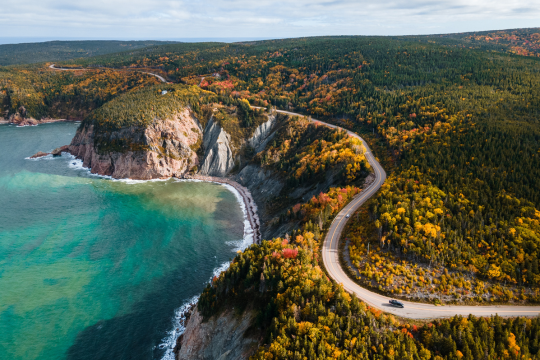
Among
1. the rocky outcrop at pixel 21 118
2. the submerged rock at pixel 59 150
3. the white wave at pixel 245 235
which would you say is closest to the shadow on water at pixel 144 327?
the white wave at pixel 245 235

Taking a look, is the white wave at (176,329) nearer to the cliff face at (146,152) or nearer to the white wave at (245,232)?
the white wave at (245,232)

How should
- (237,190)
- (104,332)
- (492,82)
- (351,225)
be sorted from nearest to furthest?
(104,332) → (351,225) → (237,190) → (492,82)

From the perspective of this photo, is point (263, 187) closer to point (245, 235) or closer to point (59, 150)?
point (245, 235)

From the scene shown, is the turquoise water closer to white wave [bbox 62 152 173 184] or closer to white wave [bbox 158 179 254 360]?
white wave [bbox 158 179 254 360]

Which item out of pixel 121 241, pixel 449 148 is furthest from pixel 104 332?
pixel 449 148

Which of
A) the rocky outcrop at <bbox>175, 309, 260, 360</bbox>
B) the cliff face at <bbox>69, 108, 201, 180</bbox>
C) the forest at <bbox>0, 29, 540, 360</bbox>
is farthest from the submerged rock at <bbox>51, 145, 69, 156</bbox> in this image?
the rocky outcrop at <bbox>175, 309, 260, 360</bbox>

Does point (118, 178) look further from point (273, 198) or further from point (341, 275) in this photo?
point (341, 275)

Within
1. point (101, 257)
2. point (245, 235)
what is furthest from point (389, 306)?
point (101, 257)
